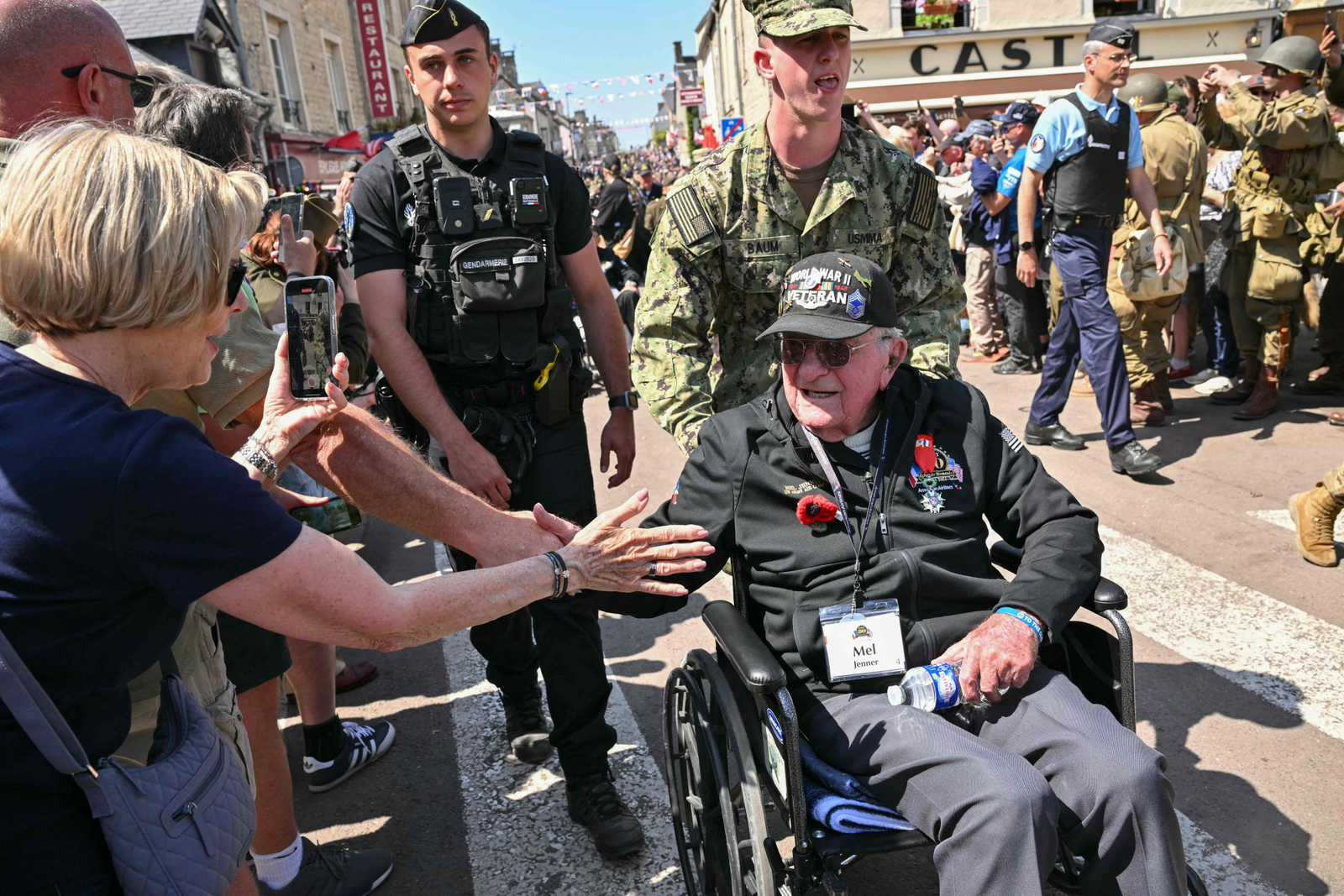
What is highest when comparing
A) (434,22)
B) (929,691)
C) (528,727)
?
(434,22)

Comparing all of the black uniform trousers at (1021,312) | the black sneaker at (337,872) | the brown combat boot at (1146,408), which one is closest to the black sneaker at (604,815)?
the black sneaker at (337,872)

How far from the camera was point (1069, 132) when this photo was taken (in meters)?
5.67

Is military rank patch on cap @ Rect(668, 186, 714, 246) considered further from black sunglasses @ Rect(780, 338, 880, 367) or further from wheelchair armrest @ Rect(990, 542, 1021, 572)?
wheelchair armrest @ Rect(990, 542, 1021, 572)

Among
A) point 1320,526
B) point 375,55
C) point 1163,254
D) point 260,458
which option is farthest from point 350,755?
point 375,55

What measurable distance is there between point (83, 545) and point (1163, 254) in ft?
19.9

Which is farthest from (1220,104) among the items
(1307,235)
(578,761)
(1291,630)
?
(578,761)

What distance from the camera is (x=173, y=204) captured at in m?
1.45

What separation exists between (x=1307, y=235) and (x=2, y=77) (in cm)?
710

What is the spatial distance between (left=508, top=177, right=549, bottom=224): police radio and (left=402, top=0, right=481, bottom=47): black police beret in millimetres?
501


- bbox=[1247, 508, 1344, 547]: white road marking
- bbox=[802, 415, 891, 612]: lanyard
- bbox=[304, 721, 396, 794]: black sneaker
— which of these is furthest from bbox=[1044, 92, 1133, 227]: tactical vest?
bbox=[304, 721, 396, 794]: black sneaker

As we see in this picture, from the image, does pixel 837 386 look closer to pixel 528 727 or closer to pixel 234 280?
pixel 234 280

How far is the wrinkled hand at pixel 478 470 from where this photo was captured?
2.99m

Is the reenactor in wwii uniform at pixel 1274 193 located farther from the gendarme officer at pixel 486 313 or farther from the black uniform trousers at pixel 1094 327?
the gendarme officer at pixel 486 313

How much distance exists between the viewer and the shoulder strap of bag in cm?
130
